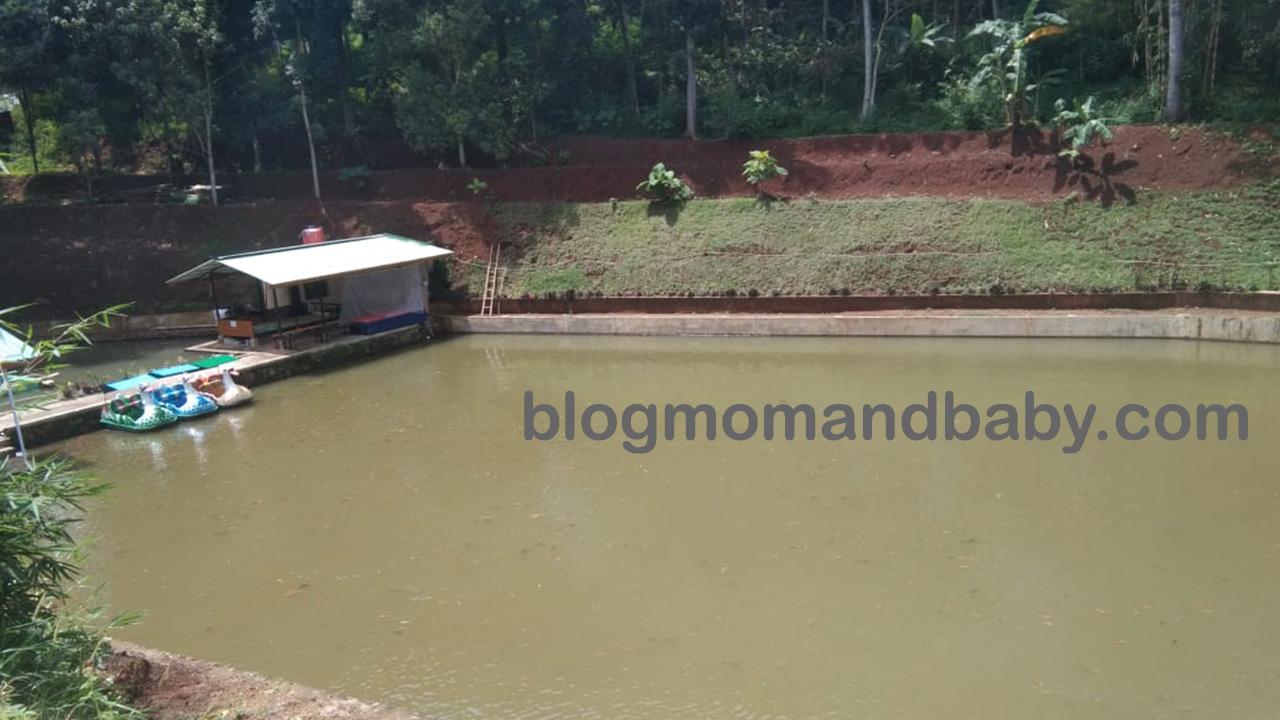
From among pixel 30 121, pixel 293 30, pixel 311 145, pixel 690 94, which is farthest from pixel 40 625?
pixel 30 121

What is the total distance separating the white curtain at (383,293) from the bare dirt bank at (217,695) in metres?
13.3

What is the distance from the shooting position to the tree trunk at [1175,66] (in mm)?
18797

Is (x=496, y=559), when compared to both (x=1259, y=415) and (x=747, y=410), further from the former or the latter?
(x=1259, y=415)

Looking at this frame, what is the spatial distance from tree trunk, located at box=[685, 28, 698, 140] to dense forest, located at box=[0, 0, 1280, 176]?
0.07m

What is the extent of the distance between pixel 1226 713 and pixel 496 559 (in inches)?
222

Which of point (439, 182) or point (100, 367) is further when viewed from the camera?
point (439, 182)

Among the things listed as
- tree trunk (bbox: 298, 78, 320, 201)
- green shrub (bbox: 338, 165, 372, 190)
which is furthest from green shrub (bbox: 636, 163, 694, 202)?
tree trunk (bbox: 298, 78, 320, 201)

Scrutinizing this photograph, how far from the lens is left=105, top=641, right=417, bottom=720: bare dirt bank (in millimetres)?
5129

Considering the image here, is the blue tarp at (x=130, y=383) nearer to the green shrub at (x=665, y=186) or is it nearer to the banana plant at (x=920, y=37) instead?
the green shrub at (x=665, y=186)

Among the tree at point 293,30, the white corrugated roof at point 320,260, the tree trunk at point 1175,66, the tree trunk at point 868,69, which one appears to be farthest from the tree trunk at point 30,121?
the tree trunk at point 1175,66

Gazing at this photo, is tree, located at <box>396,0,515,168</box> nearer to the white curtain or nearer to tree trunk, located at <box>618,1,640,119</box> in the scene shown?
tree trunk, located at <box>618,1,640,119</box>

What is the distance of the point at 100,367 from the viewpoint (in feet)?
55.6

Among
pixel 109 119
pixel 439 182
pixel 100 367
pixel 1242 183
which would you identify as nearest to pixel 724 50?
pixel 439 182

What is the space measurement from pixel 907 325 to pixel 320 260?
1131 cm
